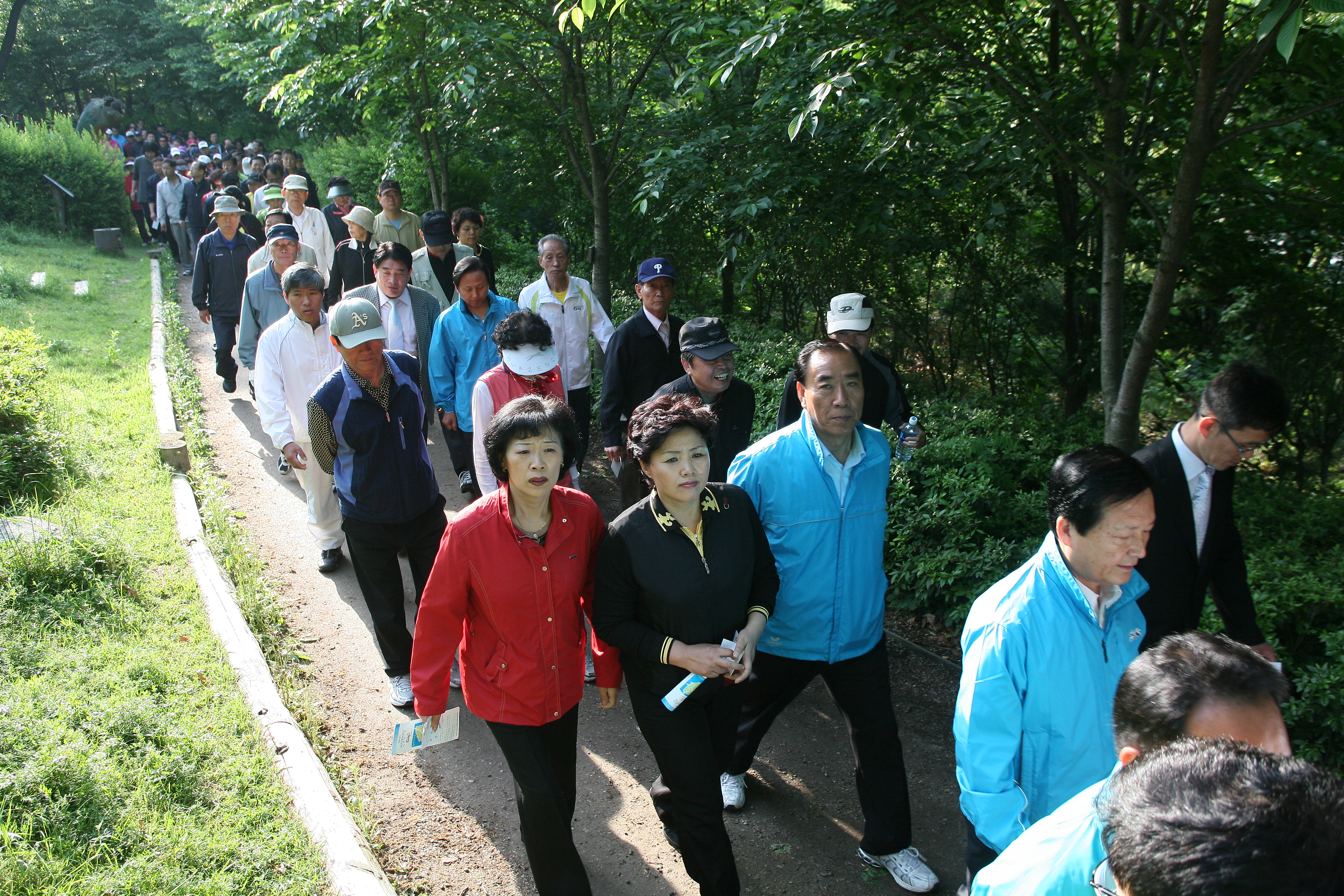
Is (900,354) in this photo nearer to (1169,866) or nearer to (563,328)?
(563,328)

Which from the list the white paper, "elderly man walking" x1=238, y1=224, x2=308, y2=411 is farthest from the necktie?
"elderly man walking" x1=238, y1=224, x2=308, y2=411

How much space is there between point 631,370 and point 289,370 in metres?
2.30

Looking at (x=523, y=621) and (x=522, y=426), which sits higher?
(x=522, y=426)

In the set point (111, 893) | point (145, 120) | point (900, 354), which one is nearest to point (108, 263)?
point (900, 354)

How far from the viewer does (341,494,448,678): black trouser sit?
470 centimetres

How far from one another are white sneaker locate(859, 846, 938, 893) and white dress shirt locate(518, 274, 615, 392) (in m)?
4.10

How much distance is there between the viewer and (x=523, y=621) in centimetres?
329

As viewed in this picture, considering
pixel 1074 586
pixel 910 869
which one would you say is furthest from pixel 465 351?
pixel 1074 586

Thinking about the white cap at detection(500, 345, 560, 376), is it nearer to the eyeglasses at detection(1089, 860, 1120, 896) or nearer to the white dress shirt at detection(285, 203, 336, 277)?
the eyeglasses at detection(1089, 860, 1120, 896)

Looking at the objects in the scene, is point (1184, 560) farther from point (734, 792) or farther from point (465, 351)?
point (465, 351)

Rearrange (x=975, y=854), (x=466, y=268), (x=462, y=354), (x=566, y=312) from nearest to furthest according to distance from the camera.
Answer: (x=975, y=854) → (x=466, y=268) → (x=462, y=354) → (x=566, y=312)

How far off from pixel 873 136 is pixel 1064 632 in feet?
16.3

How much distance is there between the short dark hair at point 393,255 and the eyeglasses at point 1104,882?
6280mm

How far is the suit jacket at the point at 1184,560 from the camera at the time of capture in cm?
327
